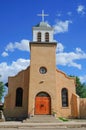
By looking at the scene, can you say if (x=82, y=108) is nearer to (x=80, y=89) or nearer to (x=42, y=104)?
(x=42, y=104)

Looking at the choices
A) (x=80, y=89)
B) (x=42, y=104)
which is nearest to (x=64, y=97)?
(x=42, y=104)

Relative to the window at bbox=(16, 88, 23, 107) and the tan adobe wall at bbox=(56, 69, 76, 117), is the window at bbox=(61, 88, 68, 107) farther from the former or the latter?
the window at bbox=(16, 88, 23, 107)

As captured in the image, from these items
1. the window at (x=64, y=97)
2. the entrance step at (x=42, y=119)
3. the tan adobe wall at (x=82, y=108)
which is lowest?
the entrance step at (x=42, y=119)

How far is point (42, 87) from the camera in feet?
105

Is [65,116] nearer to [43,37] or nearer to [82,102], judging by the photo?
[82,102]

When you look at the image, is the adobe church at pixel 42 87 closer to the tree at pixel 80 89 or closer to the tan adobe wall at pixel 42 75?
the tan adobe wall at pixel 42 75

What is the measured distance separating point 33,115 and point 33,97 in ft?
7.43

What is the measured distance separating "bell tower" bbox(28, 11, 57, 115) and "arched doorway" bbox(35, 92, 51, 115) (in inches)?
7.3

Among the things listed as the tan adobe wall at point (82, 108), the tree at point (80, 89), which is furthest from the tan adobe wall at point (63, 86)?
the tree at point (80, 89)

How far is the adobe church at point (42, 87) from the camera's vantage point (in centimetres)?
3197

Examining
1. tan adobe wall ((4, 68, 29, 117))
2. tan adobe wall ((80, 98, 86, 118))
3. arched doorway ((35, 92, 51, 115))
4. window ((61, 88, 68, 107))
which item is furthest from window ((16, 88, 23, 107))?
tan adobe wall ((80, 98, 86, 118))

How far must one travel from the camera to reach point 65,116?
32.9 metres

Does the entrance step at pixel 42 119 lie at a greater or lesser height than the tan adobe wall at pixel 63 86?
lesser

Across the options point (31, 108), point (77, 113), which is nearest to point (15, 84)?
point (31, 108)
